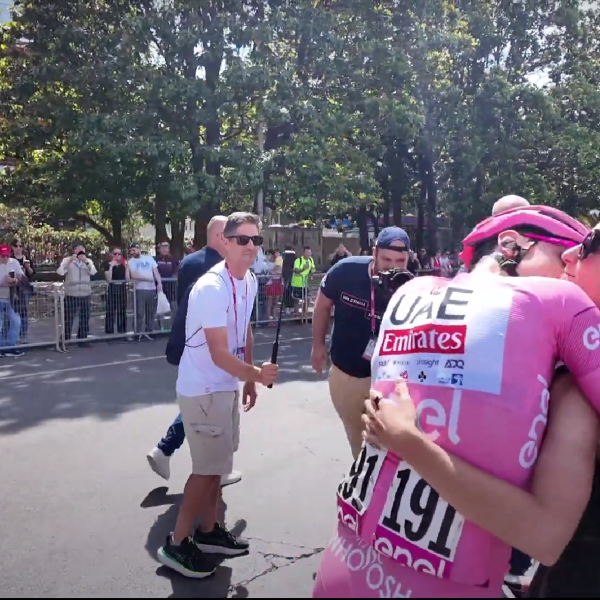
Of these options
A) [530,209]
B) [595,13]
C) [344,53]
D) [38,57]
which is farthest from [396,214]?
[530,209]

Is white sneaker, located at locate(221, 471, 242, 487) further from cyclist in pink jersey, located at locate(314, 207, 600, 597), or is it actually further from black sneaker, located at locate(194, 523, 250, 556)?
cyclist in pink jersey, located at locate(314, 207, 600, 597)

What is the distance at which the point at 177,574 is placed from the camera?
371 cm

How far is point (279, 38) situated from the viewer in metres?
17.0

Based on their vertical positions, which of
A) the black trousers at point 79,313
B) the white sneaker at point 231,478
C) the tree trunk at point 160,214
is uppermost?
the tree trunk at point 160,214

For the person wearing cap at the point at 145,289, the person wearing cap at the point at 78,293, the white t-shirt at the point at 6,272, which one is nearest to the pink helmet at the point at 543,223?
the white t-shirt at the point at 6,272

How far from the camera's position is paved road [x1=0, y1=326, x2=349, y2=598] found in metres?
3.67

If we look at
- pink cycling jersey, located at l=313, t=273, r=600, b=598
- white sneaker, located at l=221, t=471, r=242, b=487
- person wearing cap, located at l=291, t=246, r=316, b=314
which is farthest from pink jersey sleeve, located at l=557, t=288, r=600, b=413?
person wearing cap, located at l=291, t=246, r=316, b=314

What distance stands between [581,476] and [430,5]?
19.6m

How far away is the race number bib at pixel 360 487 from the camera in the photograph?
158 cm

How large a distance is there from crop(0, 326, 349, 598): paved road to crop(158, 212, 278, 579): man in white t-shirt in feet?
0.73

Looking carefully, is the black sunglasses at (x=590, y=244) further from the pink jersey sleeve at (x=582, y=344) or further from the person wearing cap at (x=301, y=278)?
the person wearing cap at (x=301, y=278)

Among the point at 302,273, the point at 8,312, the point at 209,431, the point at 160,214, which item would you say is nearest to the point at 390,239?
the point at 209,431

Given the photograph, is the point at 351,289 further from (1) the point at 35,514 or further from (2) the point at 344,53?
(2) the point at 344,53

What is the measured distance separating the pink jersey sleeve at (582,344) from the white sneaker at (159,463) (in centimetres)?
398
